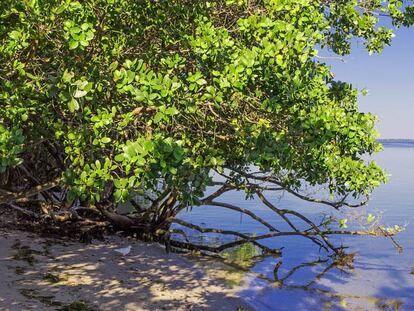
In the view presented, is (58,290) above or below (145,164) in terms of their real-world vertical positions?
below

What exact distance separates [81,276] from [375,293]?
7.61 metres

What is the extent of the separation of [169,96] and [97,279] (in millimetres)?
5908

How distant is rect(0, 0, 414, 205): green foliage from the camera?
5.14m

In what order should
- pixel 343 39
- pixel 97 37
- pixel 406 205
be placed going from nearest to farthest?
pixel 97 37, pixel 343 39, pixel 406 205

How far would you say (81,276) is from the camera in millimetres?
9695

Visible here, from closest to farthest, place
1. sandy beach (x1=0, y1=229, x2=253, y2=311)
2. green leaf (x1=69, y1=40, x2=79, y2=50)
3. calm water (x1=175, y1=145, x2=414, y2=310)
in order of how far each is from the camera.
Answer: green leaf (x1=69, y1=40, x2=79, y2=50)
sandy beach (x1=0, y1=229, x2=253, y2=311)
calm water (x1=175, y1=145, x2=414, y2=310)

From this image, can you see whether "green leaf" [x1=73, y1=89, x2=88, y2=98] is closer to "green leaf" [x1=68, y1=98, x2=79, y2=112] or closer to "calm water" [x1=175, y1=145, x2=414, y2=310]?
"green leaf" [x1=68, y1=98, x2=79, y2=112]

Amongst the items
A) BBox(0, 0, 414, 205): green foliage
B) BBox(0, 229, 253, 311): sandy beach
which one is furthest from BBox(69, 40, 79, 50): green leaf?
BBox(0, 229, 253, 311): sandy beach

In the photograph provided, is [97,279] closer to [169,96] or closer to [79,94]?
[79,94]

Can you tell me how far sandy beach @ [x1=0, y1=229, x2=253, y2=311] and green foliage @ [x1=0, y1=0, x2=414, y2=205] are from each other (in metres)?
3.03

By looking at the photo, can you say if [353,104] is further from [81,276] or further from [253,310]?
[81,276]

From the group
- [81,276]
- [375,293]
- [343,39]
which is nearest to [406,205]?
[375,293]

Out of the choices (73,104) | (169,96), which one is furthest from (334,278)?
(73,104)

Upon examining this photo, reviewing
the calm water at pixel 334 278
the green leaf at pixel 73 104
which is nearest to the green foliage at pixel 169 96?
the green leaf at pixel 73 104
